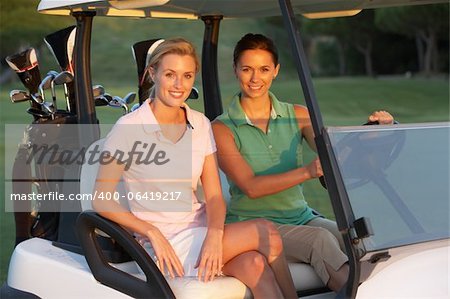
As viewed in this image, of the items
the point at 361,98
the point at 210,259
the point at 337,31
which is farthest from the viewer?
the point at 337,31

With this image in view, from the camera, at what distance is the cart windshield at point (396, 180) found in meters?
2.41

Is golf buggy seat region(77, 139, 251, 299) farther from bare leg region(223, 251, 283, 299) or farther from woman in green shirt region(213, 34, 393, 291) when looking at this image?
woman in green shirt region(213, 34, 393, 291)

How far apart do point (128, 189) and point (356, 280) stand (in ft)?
2.93

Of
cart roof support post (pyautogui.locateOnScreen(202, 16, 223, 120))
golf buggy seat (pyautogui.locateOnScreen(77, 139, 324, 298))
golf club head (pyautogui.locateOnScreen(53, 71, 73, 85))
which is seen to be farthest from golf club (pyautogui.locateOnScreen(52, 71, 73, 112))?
cart roof support post (pyautogui.locateOnScreen(202, 16, 223, 120))

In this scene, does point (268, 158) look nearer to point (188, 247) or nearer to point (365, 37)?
point (188, 247)

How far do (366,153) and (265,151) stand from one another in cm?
59

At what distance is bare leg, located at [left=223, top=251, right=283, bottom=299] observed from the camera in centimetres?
257

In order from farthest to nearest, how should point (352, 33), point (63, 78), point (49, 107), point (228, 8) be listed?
point (352, 33), point (228, 8), point (49, 107), point (63, 78)

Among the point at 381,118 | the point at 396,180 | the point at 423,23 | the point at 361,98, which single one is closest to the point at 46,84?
the point at 381,118

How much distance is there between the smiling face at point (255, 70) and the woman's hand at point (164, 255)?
66 cm

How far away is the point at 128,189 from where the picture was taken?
2.85 metres

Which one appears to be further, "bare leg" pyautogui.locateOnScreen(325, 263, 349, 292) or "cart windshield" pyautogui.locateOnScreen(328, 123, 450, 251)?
"bare leg" pyautogui.locateOnScreen(325, 263, 349, 292)

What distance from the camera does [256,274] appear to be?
2598mm

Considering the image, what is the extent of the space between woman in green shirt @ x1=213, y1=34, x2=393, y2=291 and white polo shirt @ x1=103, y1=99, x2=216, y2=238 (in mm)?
162
